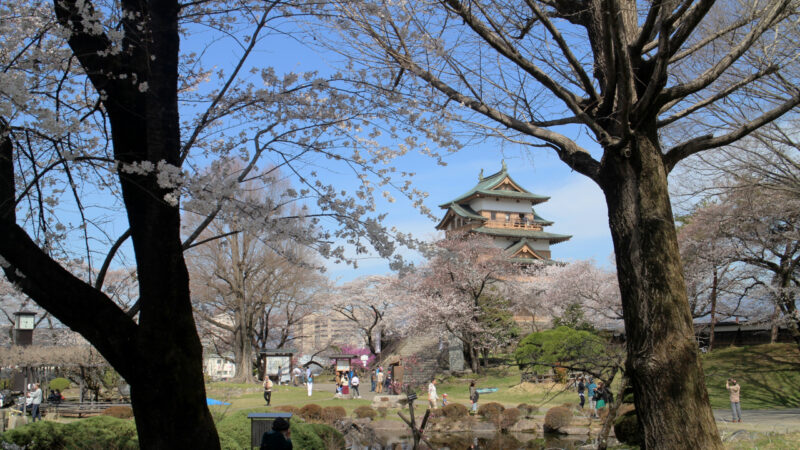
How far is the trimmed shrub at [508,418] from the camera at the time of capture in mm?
17172

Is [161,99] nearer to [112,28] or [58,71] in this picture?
[112,28]

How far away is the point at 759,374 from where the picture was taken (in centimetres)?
2066

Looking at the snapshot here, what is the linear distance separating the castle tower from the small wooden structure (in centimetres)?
1562

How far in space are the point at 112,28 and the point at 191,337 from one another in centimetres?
213

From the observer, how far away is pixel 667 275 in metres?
4.14

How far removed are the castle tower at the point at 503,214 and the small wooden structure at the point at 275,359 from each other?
15617mm

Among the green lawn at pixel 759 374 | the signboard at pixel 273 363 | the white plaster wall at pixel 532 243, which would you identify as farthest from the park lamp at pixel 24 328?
the white plaster wall at pixel 532 243

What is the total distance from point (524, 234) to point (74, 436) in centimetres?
3648

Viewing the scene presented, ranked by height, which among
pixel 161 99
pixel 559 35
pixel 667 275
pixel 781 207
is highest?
pixel 781 207

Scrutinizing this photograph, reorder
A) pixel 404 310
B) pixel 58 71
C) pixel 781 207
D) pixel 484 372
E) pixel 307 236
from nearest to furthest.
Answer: pixel 307 236 → pixel 58 71 → pixel 781 207 → pixel 484 372 → pixel 404 310

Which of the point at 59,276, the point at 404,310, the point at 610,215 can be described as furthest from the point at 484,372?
the point at 59,276

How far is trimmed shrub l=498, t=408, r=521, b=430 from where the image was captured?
1717cm

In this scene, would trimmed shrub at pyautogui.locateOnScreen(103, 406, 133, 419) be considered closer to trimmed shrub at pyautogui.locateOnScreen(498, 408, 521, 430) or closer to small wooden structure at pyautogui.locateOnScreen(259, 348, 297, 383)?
trimmed shrub at pyautogui.locateOnScreen(498, 408, 521, 430)

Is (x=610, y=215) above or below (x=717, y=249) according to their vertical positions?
below
